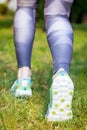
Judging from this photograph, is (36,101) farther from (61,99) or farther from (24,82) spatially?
(61,99)

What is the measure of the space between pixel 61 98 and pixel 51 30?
0.58 metres

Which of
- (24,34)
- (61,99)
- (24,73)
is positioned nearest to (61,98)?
(61,99)

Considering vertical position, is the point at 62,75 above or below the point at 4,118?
above

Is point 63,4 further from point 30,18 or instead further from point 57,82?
point 57,82

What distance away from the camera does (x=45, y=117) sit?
3004 millimetres

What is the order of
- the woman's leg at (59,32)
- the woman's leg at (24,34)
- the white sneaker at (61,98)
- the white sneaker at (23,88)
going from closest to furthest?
the white sneaker at (61,98) → the woman's leg at (59,32) → the white sneaker at (23,88) → the woman's leg at (24,34)

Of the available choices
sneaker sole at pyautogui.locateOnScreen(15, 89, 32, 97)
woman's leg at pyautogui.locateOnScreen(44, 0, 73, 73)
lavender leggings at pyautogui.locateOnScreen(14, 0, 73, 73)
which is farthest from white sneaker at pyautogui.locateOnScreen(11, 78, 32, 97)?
woman's leg at pyautogui.locateOnScreen(44, 0, 73, 73)

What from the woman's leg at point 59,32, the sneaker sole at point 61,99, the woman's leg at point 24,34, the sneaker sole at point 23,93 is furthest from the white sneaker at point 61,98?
the woman's leg at point 24,34

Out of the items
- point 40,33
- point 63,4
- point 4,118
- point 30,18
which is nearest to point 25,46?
point 30,18

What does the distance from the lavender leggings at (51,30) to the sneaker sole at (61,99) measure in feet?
0.68

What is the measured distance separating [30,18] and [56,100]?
827 mm

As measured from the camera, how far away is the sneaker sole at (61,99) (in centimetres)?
286

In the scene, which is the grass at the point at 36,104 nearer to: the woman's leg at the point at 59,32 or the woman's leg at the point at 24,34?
the woman's leg at the point at 24,34

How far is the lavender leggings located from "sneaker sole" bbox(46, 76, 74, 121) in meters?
0.21
